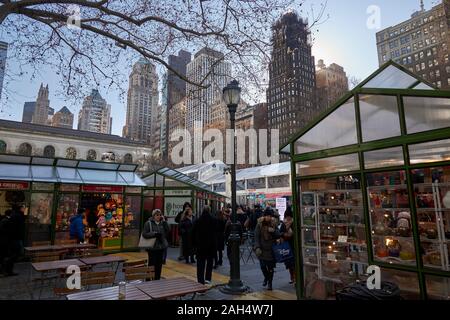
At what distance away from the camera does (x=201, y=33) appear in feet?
29.8

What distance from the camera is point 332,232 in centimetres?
582

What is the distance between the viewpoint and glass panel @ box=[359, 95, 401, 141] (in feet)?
15.8

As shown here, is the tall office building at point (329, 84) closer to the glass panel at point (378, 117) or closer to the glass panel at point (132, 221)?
the glass panel at point (132, 221)

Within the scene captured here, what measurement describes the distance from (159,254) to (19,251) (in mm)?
4199

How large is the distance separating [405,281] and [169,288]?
3.59 m

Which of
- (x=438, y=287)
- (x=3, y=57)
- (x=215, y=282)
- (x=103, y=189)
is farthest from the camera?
(x=103, y=189)

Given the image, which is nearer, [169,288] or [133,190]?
[169,288]

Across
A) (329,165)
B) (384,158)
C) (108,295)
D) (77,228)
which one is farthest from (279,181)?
(108,295)

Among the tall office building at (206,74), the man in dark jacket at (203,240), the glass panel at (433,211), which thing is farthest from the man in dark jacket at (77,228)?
the glass panel at (433,211)

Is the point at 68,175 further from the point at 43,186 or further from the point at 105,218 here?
the point at 105,218

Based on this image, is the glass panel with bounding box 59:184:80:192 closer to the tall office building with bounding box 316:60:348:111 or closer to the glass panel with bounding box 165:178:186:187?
the glass panel with bounding box 165:178:186:187

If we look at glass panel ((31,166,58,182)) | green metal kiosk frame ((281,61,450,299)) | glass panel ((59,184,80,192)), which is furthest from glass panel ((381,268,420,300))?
glass panel ((31,166,58,182))
